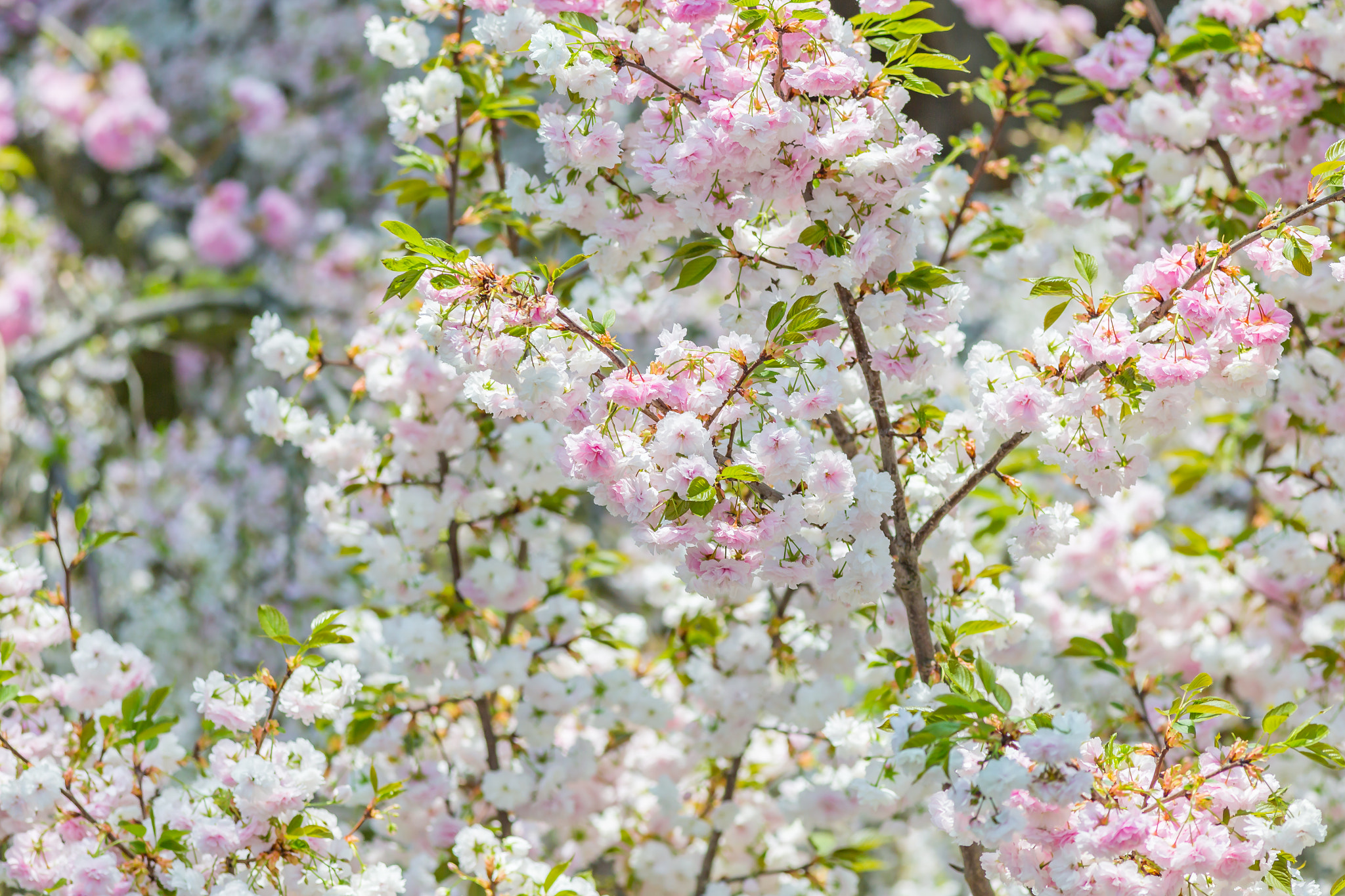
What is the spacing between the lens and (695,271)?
1489 mm

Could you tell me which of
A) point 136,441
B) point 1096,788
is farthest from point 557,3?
point 136,441

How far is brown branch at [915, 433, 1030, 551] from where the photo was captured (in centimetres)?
144

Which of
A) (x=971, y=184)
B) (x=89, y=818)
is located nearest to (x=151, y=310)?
(x=89, y=818)

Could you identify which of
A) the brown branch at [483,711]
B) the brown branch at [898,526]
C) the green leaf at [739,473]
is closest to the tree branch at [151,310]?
the brown branch at [483,711]

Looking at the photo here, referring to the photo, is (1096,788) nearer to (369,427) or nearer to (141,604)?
(369,427)

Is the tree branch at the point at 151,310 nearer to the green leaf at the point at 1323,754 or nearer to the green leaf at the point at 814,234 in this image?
the green leaf at the point at 814,234

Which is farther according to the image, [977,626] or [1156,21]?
[1156,21]

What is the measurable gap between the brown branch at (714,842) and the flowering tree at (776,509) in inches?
0.5

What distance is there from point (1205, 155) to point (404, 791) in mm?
2090

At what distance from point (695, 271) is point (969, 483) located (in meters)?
0.48

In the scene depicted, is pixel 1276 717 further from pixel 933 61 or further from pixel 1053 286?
pixel 933 61

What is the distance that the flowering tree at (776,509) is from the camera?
132 centimetres

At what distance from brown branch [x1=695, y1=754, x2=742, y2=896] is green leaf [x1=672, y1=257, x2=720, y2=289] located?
113 cm

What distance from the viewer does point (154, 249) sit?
5.49 meters
